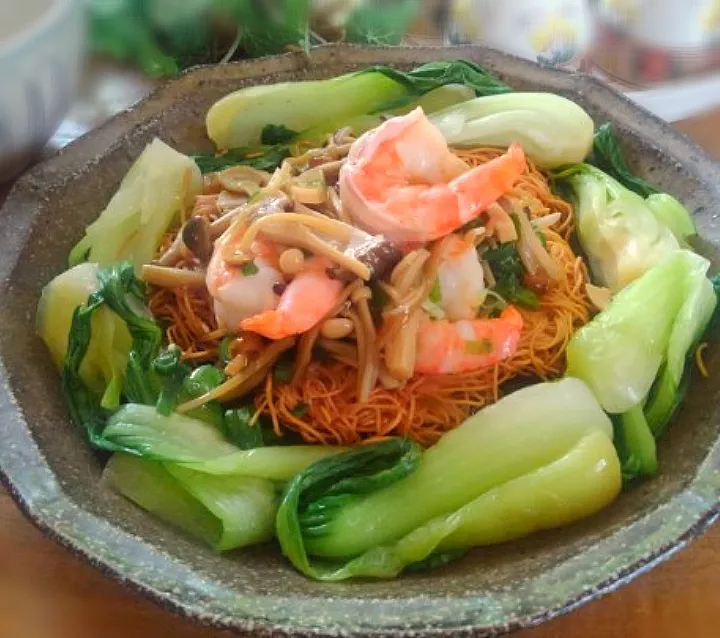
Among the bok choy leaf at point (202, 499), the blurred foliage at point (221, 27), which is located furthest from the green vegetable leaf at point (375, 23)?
the bok choy leaf at point (202, 499)

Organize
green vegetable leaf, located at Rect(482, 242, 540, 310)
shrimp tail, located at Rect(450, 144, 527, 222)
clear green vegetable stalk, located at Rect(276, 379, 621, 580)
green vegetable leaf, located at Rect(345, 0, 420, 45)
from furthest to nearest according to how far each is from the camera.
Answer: green vegetable leaf, located at Rect(345, 0, 420, 45) → green vegetable leaf, located at Rect(482, 242, 540, 310) → shrimp tail, located at Rect(450, 144, 527, 222) → clear green vegetable stalk, located at Rect(276, 379, 621, 580)

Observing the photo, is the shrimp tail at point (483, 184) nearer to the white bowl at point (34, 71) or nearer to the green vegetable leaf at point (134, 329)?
the green vegetable leaf at point (134, 329)

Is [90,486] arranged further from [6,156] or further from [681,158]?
[681,158]

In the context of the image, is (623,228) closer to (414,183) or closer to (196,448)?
(414,183)

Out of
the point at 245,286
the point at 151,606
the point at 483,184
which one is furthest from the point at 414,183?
the point at 151,606

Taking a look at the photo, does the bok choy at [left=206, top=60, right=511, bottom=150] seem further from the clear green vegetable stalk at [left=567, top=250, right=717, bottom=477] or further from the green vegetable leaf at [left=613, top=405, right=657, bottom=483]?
the green vegetable leaf at [left=613, top=405, right=657, bottom=483]

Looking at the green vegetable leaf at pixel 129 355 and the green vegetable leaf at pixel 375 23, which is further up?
the green vegetable leaf at pixel 129 355

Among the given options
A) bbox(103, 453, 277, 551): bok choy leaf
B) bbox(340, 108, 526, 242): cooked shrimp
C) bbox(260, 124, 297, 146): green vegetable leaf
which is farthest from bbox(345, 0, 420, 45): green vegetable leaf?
bbox(103, 453, 277, 551): bok choy leaf

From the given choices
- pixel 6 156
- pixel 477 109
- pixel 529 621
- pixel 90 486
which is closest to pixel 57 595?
pixel 90 486
